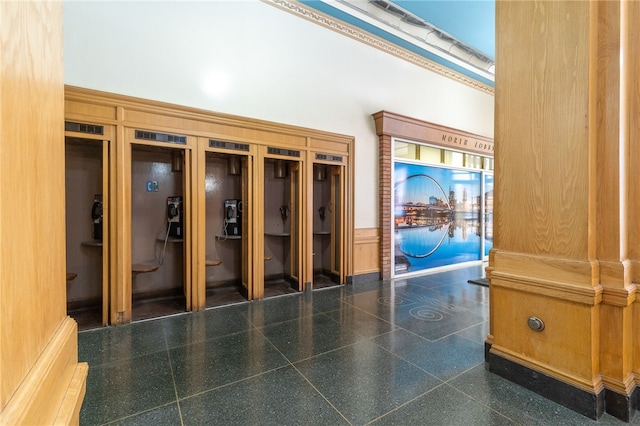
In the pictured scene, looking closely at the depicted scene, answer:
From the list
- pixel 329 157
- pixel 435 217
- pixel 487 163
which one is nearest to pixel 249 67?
pixel 329 157

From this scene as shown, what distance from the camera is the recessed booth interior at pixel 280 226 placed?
16.4 feet

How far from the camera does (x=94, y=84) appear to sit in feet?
11.1

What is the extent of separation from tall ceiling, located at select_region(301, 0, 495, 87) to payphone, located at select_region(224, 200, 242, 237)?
3511 mm

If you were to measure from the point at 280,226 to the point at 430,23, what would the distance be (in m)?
4.79

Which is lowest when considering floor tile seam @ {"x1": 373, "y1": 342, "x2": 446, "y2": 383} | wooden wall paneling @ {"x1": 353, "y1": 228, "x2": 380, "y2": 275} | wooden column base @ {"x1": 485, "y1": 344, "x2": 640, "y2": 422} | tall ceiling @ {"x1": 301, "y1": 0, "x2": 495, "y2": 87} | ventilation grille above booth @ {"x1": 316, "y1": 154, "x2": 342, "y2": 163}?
floor tile seam @ {"x1": 373, "y1": 342, "x2": 446, "y2": 383}

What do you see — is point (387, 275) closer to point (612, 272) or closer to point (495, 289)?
point (495, 289)

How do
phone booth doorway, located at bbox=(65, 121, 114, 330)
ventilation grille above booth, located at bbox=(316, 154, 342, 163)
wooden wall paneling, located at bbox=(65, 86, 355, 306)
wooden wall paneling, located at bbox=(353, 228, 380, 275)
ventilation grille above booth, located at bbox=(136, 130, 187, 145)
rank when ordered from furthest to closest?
wooden wall paneling, located at bbox=(353, 228, 380, 275), ventilation grille above booth, located at bbox=(316, 154, 342, 163), phone booth doorway, located at bbox=(65, 121, 114, 330), ventilation grille above booth, located at bbox=(136, 130, 187, 145), wooden wall paneling, located at bbox=(65, 86, 355, 306)

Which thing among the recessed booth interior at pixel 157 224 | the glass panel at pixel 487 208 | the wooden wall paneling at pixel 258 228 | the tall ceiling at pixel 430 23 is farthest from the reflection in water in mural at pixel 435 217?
the recessed booth interior at pixel 157 224

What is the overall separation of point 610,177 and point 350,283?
3892mm

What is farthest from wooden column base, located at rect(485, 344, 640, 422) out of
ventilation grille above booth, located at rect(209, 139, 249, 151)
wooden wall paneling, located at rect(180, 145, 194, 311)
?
ventilation grille above booth, located at rect(209, 139, 249, 151)

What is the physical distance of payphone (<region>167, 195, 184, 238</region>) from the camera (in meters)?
4.27

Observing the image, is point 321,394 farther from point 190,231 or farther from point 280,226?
point 280,226

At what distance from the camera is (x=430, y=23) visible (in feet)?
18.0

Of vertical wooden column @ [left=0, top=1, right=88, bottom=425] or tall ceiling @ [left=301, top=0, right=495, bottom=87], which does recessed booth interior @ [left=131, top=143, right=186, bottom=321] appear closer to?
tall ceiling @ [left=301, top=0, right=495, bottom=87]
